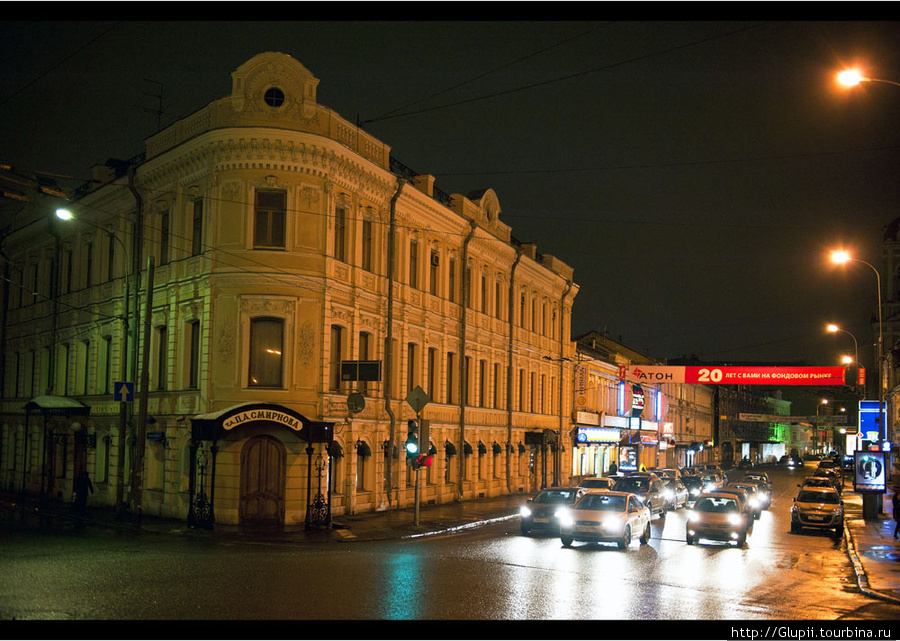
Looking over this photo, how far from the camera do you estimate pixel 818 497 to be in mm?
31000

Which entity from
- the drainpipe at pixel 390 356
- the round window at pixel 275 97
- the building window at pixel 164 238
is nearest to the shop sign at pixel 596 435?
the drainpipe at pixel 390 356

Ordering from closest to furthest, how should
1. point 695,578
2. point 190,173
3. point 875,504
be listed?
point 695,578 < point 190,173 < point 875,504

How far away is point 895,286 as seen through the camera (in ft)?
242

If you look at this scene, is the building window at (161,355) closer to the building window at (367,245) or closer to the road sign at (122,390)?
the road sign at (122,390)

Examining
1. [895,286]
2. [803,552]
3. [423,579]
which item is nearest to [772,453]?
[895,286]

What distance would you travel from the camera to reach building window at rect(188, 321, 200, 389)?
30016mm

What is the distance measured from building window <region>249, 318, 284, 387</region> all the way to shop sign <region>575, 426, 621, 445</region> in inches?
1250

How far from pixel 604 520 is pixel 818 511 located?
10356mm

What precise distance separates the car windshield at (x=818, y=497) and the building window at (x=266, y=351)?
18.7m

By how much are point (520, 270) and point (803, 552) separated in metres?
25.2

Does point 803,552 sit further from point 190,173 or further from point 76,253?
point 76,253

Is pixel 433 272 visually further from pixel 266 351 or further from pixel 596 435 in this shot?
pixel 596 435

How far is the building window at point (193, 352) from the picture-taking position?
1182 inches

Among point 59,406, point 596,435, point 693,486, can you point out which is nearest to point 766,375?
point 693,486
